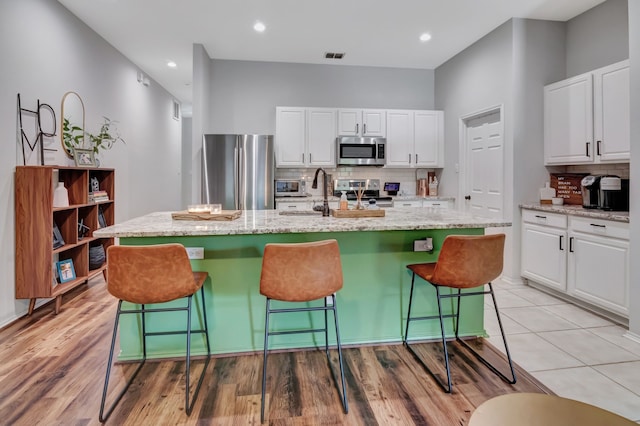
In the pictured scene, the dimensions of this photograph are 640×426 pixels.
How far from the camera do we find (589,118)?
348 centimetres

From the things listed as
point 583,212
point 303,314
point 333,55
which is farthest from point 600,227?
point 333,55

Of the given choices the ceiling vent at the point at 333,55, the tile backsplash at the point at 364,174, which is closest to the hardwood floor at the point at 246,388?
the tile backsplash at the point at 364,174

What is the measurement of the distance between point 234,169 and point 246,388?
123 inches

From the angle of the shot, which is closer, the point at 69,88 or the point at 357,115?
the point at 69,88

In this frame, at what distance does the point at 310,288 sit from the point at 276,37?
371 centimetres

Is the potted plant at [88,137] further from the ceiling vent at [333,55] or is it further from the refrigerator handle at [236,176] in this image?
the ceiling vent at [333,55]

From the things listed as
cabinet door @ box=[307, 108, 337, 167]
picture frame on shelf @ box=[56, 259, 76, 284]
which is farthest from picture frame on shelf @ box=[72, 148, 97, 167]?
cabinet door @ box=[307, 108, 337, 167]

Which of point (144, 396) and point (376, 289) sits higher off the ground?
point (376, 289)

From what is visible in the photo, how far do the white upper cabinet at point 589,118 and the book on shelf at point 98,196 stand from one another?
506 cm

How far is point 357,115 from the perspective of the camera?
5266 mm

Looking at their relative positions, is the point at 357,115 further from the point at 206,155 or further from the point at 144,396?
the point at 144,396

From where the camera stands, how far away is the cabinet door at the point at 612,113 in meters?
3.13

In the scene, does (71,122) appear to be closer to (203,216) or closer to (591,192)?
(203,216)

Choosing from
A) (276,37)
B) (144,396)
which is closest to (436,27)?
(276,37)
